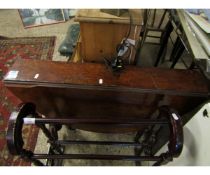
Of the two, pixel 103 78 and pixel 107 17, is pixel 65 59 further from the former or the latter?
pixel 103 78

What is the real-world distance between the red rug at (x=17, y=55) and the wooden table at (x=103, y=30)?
0.88 m

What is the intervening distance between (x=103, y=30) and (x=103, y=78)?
0.50 meters

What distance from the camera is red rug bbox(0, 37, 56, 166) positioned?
1.52 metres

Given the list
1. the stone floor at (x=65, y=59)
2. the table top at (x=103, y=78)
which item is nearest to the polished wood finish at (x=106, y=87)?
the table top at (x=103, y=78)

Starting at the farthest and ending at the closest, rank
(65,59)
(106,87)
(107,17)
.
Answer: (65,59), (107,17), (106,87)

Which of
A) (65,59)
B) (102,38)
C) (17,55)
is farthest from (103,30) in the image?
(17,55)

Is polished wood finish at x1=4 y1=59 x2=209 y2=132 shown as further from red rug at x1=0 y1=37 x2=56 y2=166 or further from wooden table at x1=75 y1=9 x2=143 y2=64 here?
red rug at x1=0 y1=37 x2=56 y2=166

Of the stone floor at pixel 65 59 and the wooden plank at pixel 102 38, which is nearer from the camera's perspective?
the wooden plank at pixel 102 38

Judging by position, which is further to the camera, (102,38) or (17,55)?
(17,55)

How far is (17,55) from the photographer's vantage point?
2234mm

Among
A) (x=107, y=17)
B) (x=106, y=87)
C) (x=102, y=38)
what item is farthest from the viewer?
(x=102, y=38)

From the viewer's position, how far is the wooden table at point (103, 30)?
1.19m

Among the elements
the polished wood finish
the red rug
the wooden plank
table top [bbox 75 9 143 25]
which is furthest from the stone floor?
table top [bbox 75 9 143 25]

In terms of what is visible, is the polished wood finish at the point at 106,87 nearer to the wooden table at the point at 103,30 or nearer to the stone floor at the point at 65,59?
the wooden table at the point at 103,30
